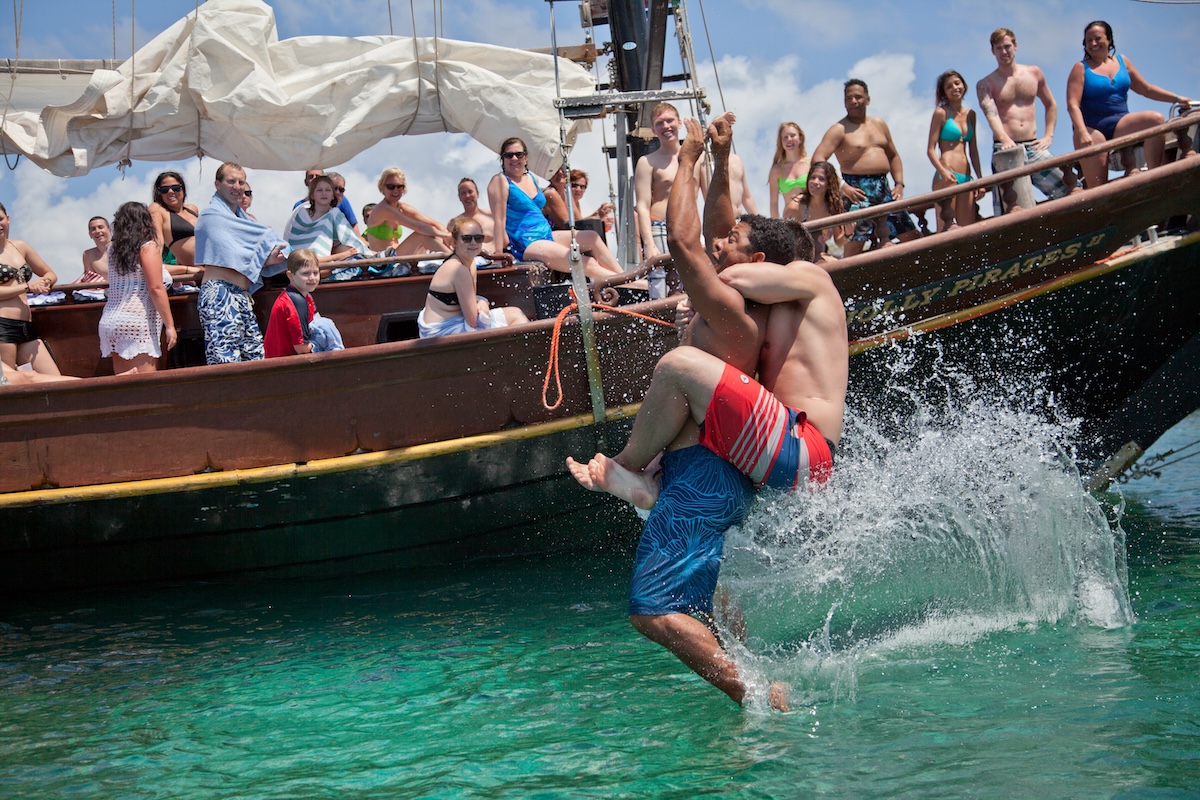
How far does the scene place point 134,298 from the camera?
6734 millimetres

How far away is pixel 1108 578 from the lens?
518 cm

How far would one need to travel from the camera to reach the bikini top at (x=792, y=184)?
827 centimetres

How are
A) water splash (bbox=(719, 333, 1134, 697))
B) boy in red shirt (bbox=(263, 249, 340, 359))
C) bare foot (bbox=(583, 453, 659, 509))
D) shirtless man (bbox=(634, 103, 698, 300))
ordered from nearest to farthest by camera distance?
bare foot (bbox=(583, 453, 659, 509))
water splash (bbox=(719, 333, 1134, 697))
boy in red shirt (bbox=(263, 249, 340, 359))
shirtless man (bbox=(634, 103, 698, 300))

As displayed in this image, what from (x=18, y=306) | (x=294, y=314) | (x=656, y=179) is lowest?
(x=294, y=314)

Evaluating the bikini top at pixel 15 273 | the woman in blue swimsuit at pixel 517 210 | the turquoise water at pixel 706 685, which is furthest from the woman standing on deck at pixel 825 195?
the bikini top at pixel 15 273

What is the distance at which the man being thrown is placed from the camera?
3.82m

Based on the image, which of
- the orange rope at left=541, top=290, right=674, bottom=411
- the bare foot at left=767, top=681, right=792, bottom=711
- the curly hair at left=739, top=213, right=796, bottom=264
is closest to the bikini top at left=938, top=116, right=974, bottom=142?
the orange rope at left=541, top=290, right=674, bottom=411

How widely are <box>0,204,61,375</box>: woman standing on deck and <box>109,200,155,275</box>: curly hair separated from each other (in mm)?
686

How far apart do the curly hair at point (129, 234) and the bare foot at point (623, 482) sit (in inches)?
153

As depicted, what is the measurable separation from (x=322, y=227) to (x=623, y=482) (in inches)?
173

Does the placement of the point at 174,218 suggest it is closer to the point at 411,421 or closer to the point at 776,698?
the point at 411,421

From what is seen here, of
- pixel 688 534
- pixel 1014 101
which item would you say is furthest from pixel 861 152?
pixel 688 534

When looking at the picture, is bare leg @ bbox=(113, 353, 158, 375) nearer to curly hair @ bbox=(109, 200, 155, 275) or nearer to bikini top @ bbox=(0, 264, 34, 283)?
curly hair @ bbox=(109, 200, 155, 275)

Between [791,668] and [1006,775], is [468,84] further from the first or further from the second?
[1006,775]
